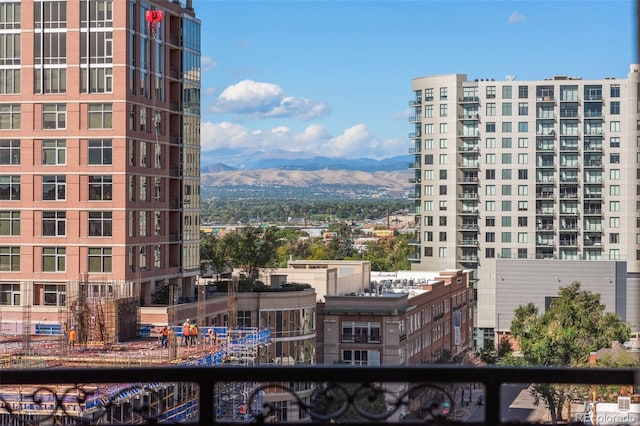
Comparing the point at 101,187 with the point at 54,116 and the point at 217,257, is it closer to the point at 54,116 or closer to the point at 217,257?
the point at 54,116

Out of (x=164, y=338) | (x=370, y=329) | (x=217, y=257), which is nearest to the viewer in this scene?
(x=164, y=338)

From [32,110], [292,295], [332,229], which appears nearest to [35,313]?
[32,110]

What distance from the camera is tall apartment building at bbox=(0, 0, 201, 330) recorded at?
1895cm

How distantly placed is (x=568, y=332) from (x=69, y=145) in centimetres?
1154

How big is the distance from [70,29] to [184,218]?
4.64 metres

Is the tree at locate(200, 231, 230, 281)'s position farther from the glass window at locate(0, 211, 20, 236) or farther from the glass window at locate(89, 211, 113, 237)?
the glass window at locate(0, 211, 20, 236)

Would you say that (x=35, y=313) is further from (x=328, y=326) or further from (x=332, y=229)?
(x=332, y=229)

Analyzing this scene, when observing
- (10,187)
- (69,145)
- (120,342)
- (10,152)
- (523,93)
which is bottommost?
(120,342)

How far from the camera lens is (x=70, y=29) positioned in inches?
747

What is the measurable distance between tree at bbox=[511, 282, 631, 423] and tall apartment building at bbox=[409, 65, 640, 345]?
937 centimetres

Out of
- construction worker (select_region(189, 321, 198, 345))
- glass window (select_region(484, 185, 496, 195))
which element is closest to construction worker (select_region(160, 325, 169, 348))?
construction worker (select_region(189, 321, 198, 345))

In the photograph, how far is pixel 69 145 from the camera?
62.5 feet

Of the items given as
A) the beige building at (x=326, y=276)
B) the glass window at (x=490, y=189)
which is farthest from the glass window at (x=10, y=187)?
the glass window at (x=490, y=189)

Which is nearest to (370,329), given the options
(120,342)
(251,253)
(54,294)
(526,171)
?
(251,253)
